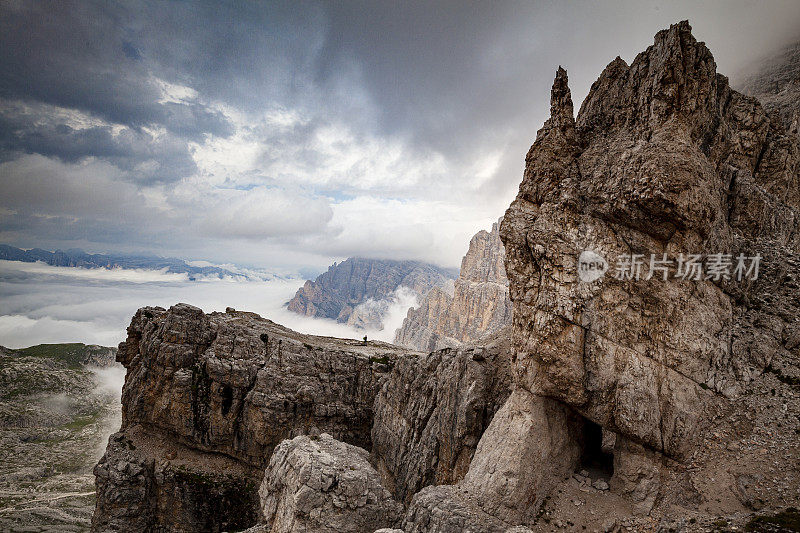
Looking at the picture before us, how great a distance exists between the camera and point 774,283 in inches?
989

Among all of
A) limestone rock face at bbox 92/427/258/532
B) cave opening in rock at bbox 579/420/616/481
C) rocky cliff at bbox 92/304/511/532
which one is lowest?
limestone rock face at bbox 92/427/258/532

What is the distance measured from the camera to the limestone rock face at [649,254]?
73.2 feet

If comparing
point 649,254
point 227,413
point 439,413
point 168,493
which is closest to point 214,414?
point 227,413

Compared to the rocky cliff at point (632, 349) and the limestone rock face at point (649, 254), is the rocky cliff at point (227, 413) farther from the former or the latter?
the limestone rock face at point (649, 254)

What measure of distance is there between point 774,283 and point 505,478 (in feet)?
80.4

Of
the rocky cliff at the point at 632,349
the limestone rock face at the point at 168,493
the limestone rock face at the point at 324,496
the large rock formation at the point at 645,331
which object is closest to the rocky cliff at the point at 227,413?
the limestone rock face at the point at 168,493

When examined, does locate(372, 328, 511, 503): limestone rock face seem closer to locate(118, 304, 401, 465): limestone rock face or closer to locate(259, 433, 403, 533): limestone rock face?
locate(259, 433, 403, 533): limestone rock face

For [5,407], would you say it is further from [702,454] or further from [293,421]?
[702,454]

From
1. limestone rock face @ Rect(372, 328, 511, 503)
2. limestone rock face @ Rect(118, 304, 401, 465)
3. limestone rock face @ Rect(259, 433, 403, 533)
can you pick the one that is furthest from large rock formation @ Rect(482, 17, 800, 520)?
limestone rock face @ Rect(118, 304, 401, 465)

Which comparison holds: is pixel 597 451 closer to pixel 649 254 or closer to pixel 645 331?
pixel 645 331

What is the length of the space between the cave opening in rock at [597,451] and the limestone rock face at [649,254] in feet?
18.9

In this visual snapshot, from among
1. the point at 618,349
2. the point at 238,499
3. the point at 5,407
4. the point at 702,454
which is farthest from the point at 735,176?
the point at 5,407

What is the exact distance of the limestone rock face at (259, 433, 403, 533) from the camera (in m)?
28.8

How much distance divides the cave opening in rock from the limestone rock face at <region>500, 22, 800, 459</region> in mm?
5751
